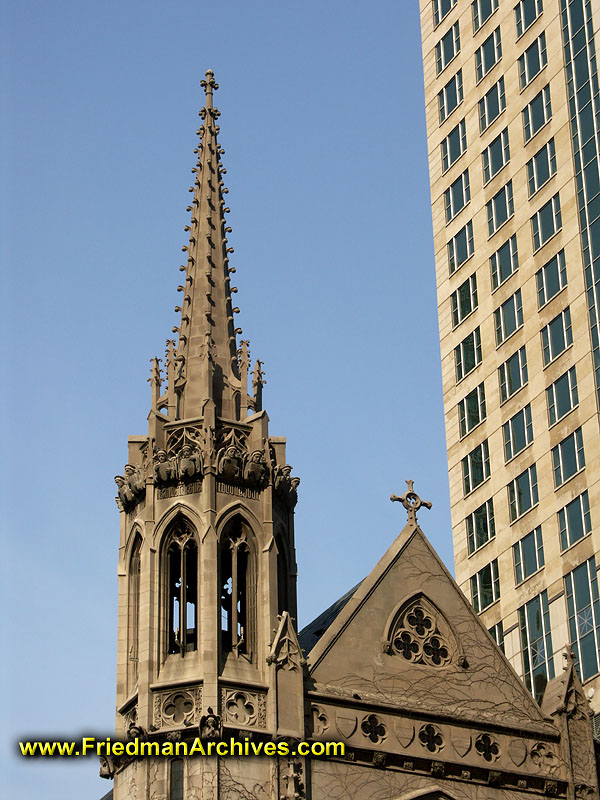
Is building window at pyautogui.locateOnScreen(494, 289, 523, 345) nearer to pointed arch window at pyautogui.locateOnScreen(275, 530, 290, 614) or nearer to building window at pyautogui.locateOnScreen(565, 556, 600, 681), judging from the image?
building window at pyautogui.locateOnScreen(565, 556, 600, 681)

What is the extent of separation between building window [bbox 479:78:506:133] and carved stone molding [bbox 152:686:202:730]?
107 feet

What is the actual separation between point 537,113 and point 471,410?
407 inches

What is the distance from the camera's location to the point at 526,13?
213ft

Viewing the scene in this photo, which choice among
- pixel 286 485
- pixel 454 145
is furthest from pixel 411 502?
pixel 454 145

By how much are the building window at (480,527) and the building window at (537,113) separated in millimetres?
12631

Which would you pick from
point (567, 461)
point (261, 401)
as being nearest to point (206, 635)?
point (261, 401)

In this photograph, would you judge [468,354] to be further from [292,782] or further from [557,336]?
[292,782]

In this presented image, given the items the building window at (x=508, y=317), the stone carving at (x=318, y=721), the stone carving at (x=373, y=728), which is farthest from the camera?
the building window at (x=508, y=317)

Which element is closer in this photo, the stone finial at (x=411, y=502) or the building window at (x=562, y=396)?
the stone finial at (x=411, y=502)

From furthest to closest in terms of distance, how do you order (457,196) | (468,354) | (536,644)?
1. (457,196)
2. (468,354)
3. (536,644)

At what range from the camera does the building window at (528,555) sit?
58219 millimetres

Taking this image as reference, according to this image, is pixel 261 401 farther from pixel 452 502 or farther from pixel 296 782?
pixel 452 502

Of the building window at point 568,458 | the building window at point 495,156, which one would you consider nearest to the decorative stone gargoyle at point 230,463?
the building window at point 568,458

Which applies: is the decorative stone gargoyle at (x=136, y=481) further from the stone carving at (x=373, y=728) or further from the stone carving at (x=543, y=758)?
the stone carving at (x=543, y=758)
